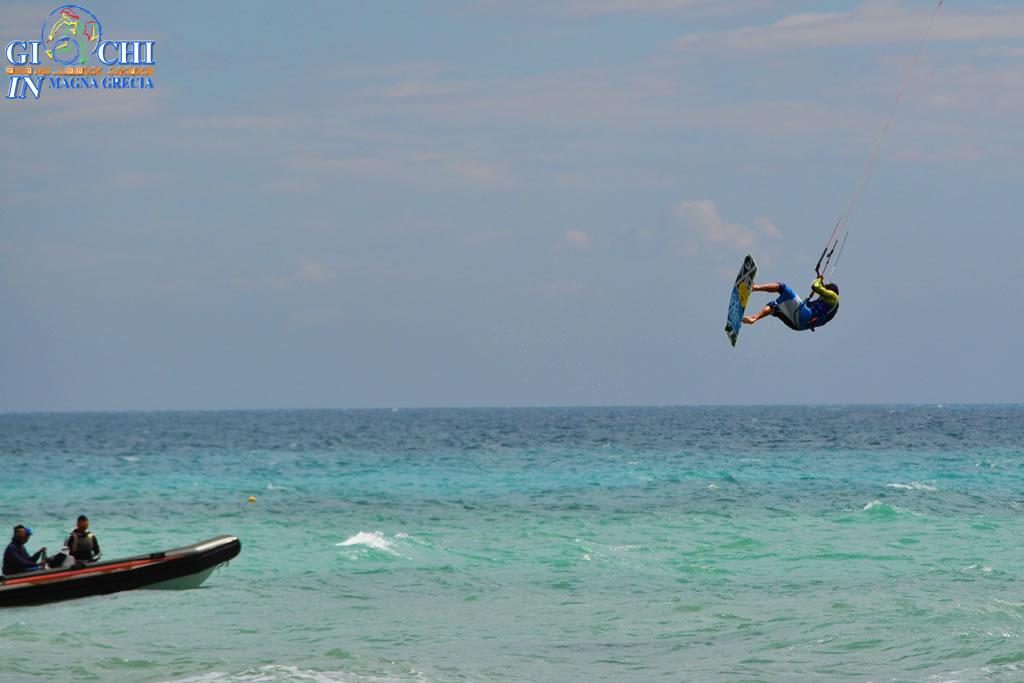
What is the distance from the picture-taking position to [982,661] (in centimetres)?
1720

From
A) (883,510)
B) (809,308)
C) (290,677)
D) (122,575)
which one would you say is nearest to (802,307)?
(809,308)

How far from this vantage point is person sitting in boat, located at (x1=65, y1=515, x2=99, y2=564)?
73.6 feet

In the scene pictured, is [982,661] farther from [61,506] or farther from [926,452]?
[926,452]

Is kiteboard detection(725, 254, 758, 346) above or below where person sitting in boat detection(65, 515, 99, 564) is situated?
above

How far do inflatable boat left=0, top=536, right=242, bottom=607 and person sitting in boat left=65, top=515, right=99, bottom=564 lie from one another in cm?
20

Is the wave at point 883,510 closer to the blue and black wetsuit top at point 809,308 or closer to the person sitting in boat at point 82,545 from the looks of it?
the blue and black wetsuit top at point 809,308

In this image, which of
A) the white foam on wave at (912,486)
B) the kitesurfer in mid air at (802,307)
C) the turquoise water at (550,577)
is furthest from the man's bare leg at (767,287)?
the white foam on wave at (912,486)

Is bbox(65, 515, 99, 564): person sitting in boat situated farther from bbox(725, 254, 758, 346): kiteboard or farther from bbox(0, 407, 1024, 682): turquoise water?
bbox(725, 254, 758, 346): kiteboard

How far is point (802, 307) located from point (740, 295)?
A: 2.91 ft

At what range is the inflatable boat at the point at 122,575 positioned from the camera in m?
21.6

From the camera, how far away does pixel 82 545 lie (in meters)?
22.5

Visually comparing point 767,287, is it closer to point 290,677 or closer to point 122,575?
point 290,677

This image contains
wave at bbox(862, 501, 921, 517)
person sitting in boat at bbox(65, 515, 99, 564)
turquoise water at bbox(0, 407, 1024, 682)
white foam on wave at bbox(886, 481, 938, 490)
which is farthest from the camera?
white foam on wave at bbox(886, 481, 938, 490)

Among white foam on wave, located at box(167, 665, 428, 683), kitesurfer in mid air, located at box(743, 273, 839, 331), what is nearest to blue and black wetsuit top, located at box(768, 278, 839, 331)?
kitesurfer in mid air, located at box(743, 273, 839, 331)
